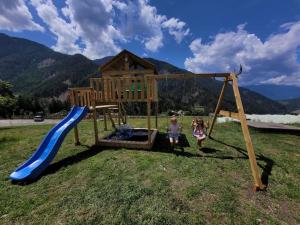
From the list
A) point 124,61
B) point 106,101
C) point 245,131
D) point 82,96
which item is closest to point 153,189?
point 245,131

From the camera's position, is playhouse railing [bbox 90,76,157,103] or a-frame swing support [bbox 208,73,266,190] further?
playhouse railing [bbox 90,76,157,103]

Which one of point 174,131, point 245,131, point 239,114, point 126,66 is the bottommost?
point 174,131

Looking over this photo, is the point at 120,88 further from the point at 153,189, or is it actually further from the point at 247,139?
the point at 247,139

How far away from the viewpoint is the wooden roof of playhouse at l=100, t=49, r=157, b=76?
13.3m

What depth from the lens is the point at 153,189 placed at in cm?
449

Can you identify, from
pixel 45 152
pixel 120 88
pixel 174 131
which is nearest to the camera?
pixel 45 152

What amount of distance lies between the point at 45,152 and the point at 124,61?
893 cm

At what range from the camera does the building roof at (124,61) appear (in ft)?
44.1

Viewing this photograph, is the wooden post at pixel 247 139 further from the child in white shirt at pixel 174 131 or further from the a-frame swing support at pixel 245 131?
the child in white shirt at pixel 174 131

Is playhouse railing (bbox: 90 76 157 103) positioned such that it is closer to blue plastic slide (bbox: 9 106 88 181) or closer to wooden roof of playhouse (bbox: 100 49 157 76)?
blue plastic slide (bbox: 9 106 88 181)

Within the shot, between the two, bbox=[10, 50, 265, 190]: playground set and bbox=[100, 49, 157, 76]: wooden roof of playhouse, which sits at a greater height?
bbox=[100, 49, 157, 76]: wooden roof of playhouse

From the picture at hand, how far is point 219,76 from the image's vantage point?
7395 mm

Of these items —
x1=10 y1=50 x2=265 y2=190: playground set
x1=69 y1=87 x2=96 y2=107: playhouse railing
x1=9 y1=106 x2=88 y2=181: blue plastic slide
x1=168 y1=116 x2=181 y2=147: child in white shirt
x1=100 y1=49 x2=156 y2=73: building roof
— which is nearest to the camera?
x1=9 y1=106 x2=88 y2=181: blue plastic slide

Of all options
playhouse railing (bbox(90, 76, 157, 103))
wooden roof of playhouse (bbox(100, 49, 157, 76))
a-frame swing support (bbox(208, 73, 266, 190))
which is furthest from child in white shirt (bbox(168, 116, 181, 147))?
wooden roof of playhouse (bbox(100, 49, 157, 76))
